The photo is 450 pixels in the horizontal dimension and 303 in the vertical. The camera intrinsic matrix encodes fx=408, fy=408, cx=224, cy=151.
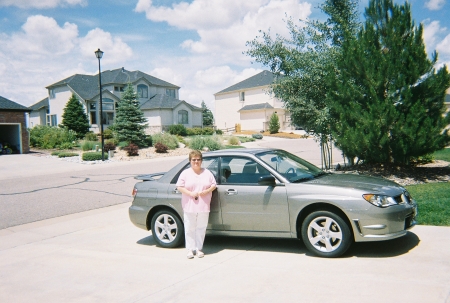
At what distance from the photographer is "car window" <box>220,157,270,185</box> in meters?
6.22

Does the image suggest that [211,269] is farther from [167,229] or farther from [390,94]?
[390,94]

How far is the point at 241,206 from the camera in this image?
6.05 meters

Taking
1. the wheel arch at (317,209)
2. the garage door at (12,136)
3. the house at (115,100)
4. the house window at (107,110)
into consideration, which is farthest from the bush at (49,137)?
the wheel arch at (317,209)

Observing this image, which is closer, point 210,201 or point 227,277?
point 227,277

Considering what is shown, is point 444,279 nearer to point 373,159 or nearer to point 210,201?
point 210,201

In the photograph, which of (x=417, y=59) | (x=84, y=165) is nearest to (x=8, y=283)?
(x=417, y=59)

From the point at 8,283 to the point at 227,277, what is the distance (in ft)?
9.62

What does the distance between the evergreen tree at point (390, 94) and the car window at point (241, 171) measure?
642 cm

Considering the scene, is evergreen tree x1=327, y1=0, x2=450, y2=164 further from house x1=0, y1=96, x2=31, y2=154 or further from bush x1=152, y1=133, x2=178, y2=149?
house x1=0, y1=96, x2=31, y2=154

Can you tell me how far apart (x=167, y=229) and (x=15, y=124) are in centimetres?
3139

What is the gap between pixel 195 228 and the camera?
238 inches

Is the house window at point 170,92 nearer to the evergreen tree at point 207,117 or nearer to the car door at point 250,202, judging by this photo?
the evergreen tree at point 207,117

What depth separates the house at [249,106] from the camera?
57.4m

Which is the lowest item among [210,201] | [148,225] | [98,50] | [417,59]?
[148,225]
